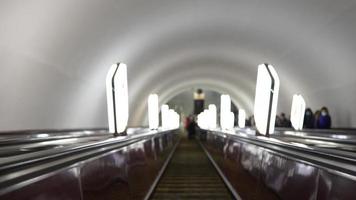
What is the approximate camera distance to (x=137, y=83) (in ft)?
68.7

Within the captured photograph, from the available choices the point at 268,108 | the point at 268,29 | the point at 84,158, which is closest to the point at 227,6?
the point at 268,29

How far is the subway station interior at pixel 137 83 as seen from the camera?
344 centimetres

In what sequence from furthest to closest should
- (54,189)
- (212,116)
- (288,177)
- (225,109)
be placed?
1. (212,116)
2. (225,109)
3. (288,177)
4. (54,189)

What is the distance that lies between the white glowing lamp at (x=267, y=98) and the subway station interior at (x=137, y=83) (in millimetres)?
23

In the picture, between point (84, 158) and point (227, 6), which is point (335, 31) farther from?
point (84, 158)

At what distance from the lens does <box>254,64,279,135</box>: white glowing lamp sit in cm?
948

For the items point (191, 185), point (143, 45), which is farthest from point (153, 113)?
point (191, 185)

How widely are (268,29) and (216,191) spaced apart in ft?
21.5

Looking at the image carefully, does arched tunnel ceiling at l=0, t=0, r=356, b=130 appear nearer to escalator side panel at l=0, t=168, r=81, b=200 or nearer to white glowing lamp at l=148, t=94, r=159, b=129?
white glowing lamp at l=148, t=94, r=159, b=129

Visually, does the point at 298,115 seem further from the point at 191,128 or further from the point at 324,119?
the point at 191,128

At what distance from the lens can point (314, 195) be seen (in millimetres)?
3129

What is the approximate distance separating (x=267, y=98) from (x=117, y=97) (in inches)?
119

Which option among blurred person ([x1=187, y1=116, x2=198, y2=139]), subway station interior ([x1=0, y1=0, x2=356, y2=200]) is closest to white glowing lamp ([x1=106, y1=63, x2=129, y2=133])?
subway station interior ([x1=0, y1=0, x2=356, y2=200])

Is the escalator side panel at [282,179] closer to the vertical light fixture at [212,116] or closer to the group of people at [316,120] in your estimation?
the group of people at [316,120]
